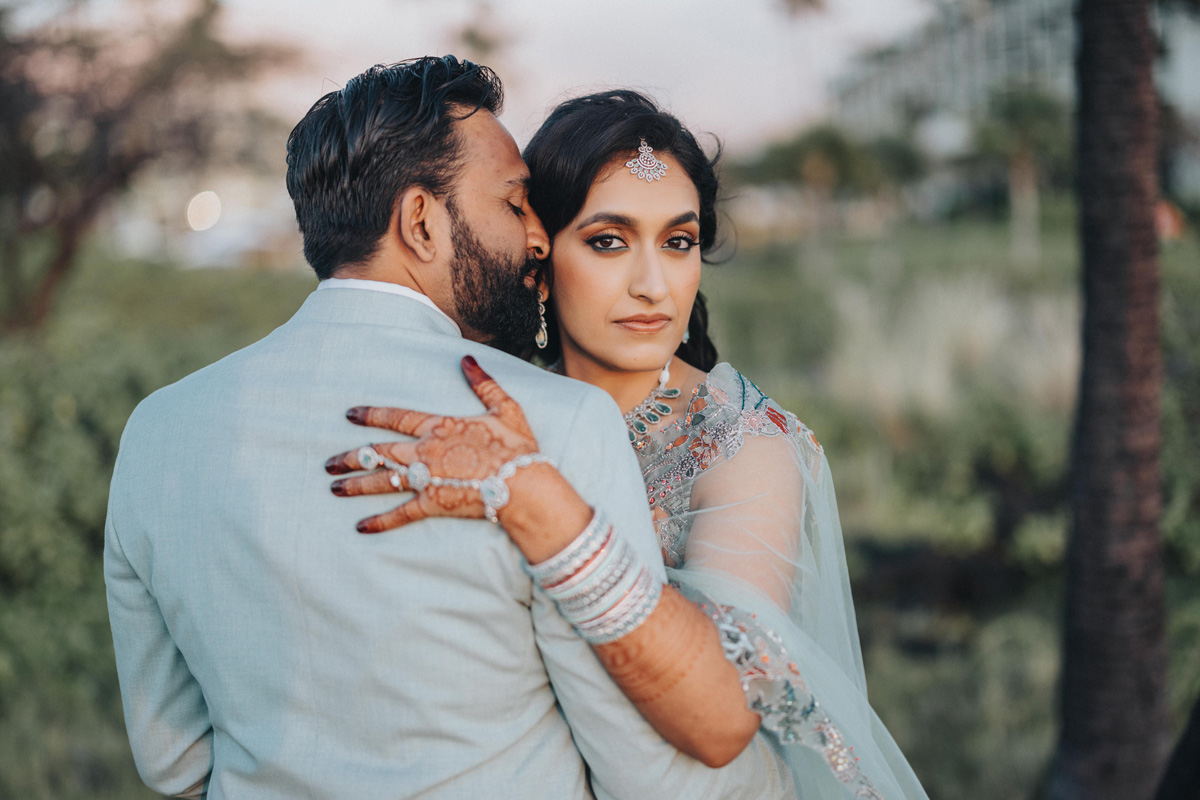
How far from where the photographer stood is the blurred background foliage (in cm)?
429

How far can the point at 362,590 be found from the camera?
1444 mm

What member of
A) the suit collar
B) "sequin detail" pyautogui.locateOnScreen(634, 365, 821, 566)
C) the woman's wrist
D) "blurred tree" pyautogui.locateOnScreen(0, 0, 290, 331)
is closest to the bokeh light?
"blurred tree" pyautogui.locateOnScreen(0, 0, 290, 331)

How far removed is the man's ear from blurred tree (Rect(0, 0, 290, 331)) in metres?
6.41

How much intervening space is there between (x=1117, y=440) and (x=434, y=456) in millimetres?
2576

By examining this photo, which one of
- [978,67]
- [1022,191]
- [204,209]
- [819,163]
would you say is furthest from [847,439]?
[978,67]

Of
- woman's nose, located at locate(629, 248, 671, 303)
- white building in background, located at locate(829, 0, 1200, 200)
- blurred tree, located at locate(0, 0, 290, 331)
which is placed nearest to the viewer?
woman's nose, located at locate(629, 248, 671, 303)

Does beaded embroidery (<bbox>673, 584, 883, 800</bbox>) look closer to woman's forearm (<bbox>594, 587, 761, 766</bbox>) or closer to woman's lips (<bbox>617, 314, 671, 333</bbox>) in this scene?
woman's forearm (<bbox>594, 587, 761, 766</bbox>)

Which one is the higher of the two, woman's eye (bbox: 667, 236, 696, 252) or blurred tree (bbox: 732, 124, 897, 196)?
woman's eye (bbox: 667, 236, 696, 252)

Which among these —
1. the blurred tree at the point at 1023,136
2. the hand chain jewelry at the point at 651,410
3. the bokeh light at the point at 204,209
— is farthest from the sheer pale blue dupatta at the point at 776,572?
the blurred tree at the point at 1023,136

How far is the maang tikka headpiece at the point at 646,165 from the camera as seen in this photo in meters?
2.34

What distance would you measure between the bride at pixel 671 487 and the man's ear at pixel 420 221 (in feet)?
0.97

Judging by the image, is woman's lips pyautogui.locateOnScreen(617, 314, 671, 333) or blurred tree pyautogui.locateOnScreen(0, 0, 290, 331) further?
blurred tree pyautogui.locateOnScreen(0, 0, 290, 331)

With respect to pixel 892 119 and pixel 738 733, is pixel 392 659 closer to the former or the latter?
pixel 738 733

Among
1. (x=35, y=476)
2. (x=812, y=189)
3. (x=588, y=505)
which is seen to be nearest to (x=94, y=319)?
(x=35, y=476)
